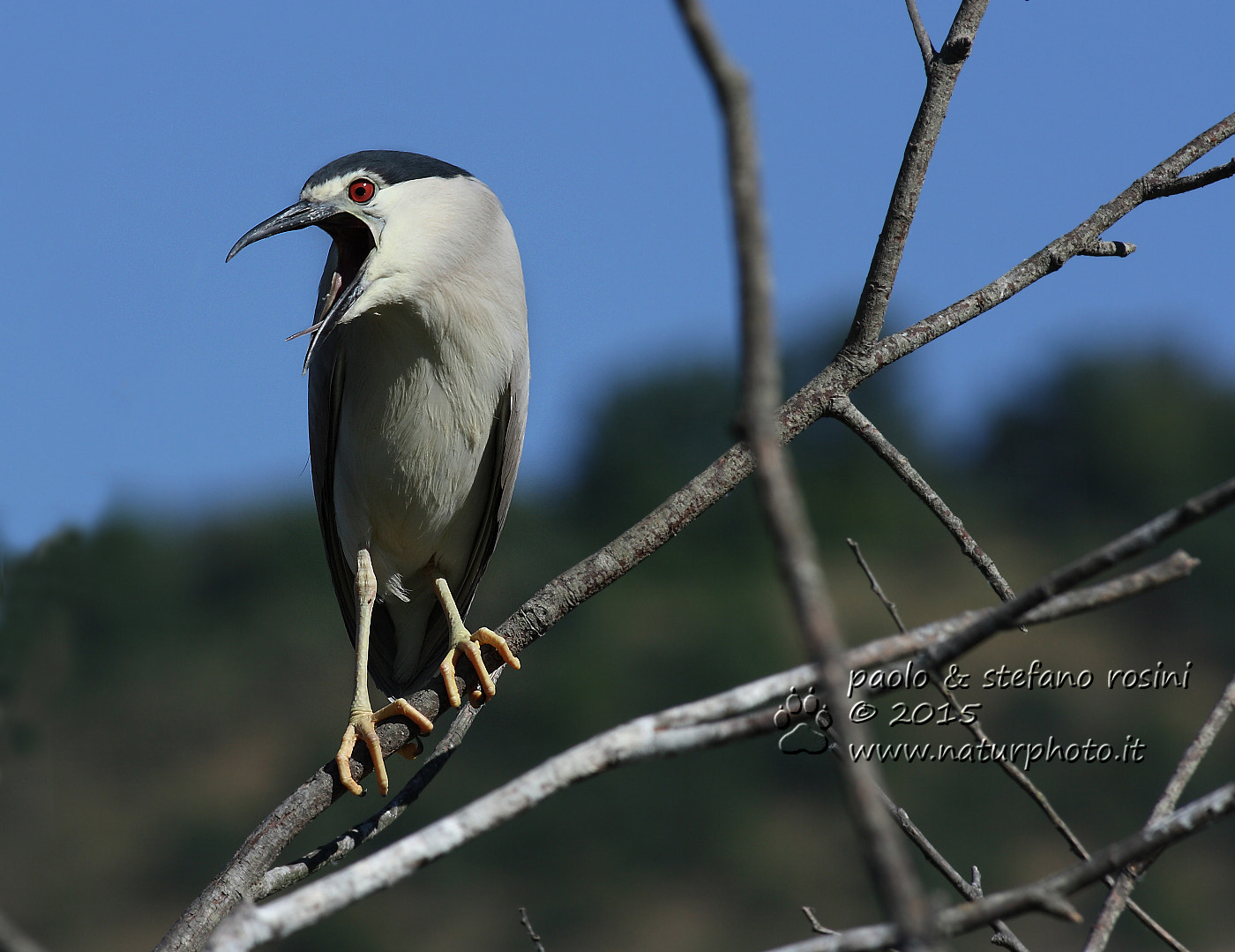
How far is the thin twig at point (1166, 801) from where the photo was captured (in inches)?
55.4

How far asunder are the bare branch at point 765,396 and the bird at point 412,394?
198 cm

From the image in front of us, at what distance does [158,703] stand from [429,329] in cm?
4018

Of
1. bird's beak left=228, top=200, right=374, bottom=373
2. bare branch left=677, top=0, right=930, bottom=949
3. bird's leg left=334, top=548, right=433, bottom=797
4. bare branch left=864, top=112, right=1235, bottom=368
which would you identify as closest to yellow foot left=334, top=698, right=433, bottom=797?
bird's leg left=334, top=548, right=433, bottom=797

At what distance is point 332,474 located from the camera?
3.45m

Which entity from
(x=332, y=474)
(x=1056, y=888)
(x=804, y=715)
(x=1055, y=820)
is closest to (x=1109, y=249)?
(x=1055, y=820)

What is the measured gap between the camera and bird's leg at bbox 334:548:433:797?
2595 mm

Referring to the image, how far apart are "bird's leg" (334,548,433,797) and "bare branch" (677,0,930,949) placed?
1884mm

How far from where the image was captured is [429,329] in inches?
120

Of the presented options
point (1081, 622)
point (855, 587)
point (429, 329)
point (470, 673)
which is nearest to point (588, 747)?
point (470, 673)

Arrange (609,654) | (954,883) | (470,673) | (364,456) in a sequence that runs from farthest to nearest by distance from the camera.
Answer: (609,654) < (364,456) < (470,673) < (954,883)

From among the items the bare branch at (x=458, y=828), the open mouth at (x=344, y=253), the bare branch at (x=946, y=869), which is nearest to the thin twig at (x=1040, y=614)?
the bare branch at (x=458, y=828)

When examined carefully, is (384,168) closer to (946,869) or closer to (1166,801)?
(946,869)

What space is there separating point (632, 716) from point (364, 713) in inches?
1474

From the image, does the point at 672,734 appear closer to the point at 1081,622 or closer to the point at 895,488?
the point at 1081,622
